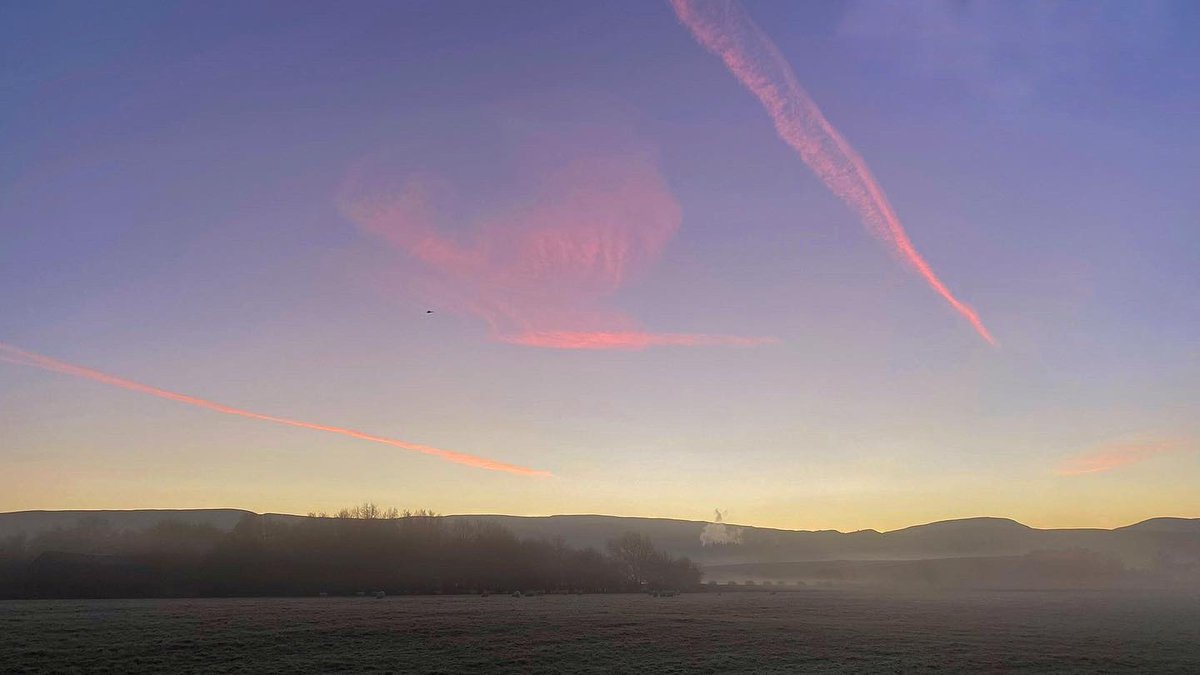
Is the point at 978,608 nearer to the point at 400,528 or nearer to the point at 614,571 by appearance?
the point at 614,571

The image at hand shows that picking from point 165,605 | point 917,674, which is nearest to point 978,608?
point 917,674

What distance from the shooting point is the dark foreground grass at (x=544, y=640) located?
4125 centimetres

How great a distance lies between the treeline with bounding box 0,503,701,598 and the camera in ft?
311

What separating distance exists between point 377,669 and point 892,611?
64680 millimetres

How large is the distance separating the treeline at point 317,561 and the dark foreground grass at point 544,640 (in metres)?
30.1

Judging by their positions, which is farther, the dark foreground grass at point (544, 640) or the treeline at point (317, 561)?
the treeline at point (317, 561)

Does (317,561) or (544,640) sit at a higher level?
(317,561)

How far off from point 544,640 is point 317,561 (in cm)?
8109

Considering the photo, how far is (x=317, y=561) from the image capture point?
4663 inches

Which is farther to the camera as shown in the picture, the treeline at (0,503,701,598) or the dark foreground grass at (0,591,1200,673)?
the treeline at (0,503,701,598)

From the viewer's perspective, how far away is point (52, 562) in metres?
94.5

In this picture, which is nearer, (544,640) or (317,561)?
(544,640)

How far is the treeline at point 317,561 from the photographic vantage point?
9488cm

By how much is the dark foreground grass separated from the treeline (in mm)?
30133
